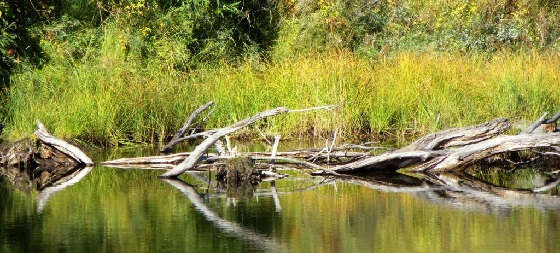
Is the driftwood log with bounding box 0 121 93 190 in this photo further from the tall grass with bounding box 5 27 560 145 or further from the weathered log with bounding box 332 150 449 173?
the weathered log with bounding box 332 150 449 173

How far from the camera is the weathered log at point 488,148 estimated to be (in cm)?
1002

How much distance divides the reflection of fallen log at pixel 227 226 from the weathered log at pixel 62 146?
7.17 feet

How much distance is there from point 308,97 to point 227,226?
270 inches

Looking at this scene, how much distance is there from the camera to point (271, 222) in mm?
8070

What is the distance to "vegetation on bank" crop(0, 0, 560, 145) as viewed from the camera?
1392 centimetres

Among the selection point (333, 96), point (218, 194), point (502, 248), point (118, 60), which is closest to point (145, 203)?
point (218, 194)

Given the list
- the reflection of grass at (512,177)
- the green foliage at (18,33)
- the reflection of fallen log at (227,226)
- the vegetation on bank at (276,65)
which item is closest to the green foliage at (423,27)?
the vegetation on bank at (276,65)

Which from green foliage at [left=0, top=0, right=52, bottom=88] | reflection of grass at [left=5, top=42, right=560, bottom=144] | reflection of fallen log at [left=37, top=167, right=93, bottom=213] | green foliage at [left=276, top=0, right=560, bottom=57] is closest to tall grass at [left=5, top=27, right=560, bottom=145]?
reflection of grass at [left=5, top=42, right=560, bottom=144]

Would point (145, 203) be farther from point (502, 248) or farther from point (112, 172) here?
point (502, 248)

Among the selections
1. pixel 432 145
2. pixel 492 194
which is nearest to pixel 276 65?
pixel 432 145

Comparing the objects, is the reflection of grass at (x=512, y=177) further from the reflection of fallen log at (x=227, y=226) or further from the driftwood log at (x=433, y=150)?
the reflection of fallen log at (x=227, y=226)

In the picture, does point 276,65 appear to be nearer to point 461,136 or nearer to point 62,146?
point 62,146

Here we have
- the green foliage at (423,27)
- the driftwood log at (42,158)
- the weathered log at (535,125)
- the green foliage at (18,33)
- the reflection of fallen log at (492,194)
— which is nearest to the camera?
the reflection of fallen log at (492,194)

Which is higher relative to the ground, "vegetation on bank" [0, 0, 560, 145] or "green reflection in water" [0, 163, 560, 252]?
"vegetation on bank" [0, 0, 560, 145]
